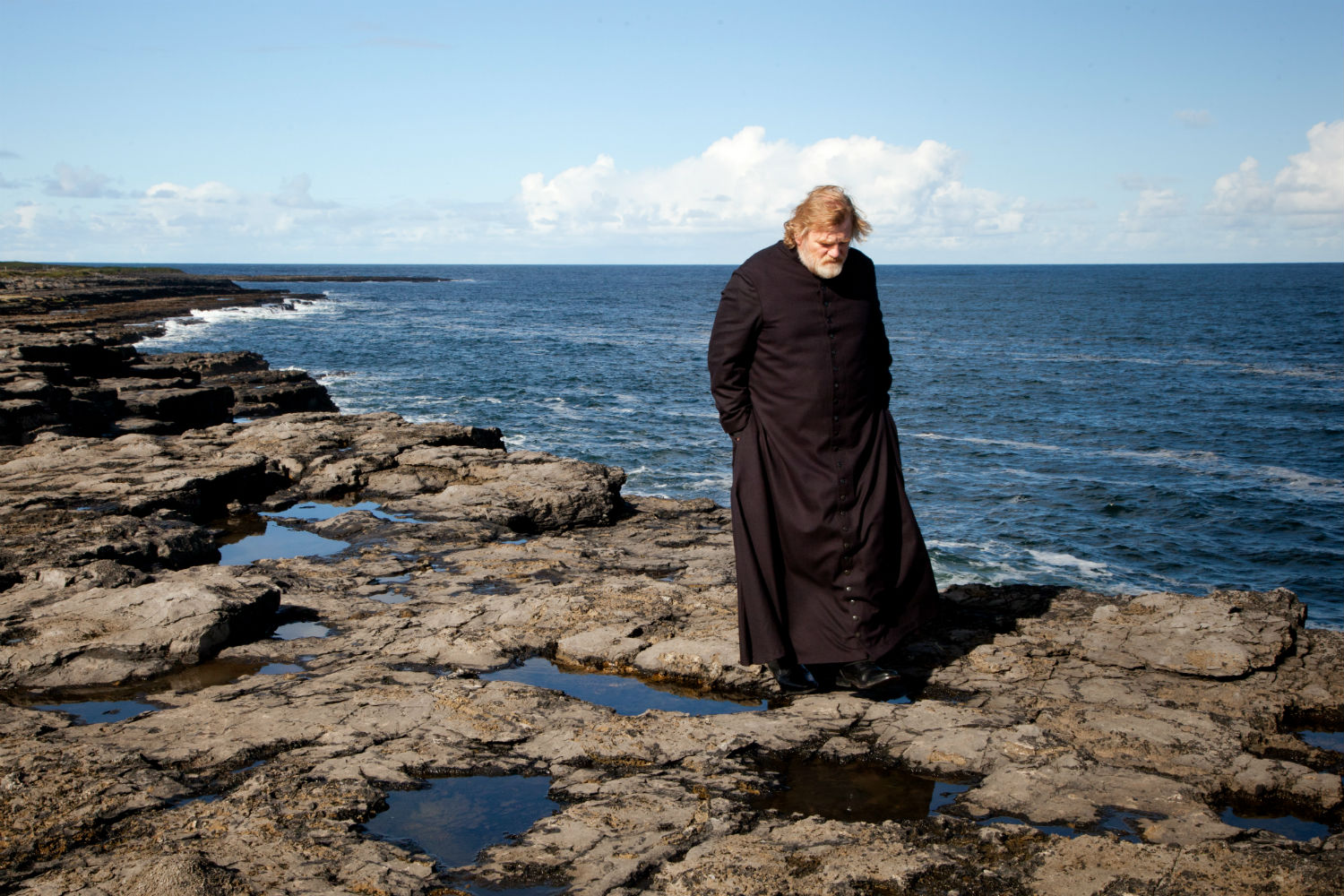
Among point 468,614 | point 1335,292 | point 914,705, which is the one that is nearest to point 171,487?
point 468,614

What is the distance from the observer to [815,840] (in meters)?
3.36

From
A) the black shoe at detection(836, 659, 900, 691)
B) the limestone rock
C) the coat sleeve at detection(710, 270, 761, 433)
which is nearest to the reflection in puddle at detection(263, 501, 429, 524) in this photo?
the coat sleeve at detection(710, 270, 761, 433)

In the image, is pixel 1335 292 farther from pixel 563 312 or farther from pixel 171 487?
pixel 171 487

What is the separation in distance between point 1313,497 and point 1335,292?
106 metres

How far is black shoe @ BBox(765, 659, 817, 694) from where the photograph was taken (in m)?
4.90

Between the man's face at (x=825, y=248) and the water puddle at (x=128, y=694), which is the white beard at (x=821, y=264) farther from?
the water puddle at (x=128, y=694)

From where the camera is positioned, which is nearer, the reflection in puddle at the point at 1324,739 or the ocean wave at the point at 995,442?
the reflection in puddle at the point at 1324,739

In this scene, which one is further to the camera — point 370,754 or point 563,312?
point 563,312

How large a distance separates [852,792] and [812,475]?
1607 millimetres

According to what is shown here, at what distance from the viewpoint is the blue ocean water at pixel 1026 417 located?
53.0ft

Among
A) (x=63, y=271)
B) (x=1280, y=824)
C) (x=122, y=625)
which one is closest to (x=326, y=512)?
(x=122, y=625)

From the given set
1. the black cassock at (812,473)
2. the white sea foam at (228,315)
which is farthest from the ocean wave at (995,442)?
the white sea foam at (228,315)

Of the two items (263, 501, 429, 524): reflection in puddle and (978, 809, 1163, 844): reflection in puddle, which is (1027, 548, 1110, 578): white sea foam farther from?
(978, 809, 1163, 844): reflection in puddle

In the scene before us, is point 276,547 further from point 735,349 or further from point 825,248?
point 825,248
